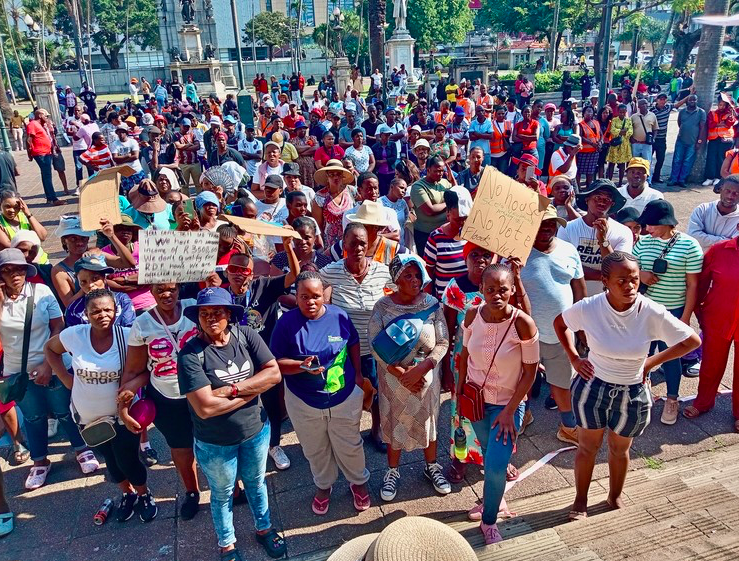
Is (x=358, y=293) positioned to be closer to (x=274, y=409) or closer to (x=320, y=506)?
(x=274, y=409)

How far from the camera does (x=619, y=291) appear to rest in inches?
132

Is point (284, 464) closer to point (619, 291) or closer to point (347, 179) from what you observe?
point (619, 291)

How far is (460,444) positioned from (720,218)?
3227 millimetres

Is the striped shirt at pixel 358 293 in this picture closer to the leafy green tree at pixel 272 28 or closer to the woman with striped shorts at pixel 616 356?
the woman with striped shorts at pixel 616 356

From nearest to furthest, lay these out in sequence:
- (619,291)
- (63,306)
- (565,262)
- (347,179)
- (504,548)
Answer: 1. (504,548)
2. (619,291)
3. (565,262)
4. (63,306)
5. (347,179)

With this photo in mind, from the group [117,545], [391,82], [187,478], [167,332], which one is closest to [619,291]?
[167,332]

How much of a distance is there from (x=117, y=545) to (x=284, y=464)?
1.24 metres

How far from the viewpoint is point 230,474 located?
3494 millimetres

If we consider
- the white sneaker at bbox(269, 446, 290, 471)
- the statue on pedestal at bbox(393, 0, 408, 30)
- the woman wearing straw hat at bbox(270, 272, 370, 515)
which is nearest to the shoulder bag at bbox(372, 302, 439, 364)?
the woman wearing straw hat at bbox(270, 272, 370, 515)

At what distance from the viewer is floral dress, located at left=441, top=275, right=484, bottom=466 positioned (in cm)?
398

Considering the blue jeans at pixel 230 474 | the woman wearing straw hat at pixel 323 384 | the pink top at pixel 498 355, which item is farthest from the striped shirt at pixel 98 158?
the pink top at pixel 498 355

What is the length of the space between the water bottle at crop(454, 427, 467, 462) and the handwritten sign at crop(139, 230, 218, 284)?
6.70 ft

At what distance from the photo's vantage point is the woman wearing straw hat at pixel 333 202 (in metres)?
6.54

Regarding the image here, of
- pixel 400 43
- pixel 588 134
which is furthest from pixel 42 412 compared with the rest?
pixel 400 43
